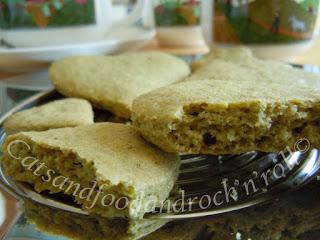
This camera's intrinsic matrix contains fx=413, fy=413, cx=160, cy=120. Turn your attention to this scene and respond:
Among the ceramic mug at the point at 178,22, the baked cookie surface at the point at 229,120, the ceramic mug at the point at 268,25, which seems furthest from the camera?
the ceramic mug at the point at 178,22

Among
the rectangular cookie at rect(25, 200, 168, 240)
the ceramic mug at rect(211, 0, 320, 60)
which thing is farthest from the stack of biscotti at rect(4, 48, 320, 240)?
the ceramic mug at rect(211, 0, 320, 60)

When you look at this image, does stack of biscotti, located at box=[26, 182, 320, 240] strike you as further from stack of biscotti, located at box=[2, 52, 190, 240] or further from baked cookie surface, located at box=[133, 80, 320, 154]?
baked cookie surface, located at box=[133, 80, 320, 154]

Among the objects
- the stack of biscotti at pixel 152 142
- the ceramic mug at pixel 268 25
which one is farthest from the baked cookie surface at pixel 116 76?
the ceramic mug at pixel 268 25

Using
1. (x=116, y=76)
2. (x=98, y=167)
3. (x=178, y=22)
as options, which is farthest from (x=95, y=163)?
(x=178, y=22)

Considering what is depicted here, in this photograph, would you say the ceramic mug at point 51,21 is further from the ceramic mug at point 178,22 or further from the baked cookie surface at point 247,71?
the baked cookie surface at point 247,71

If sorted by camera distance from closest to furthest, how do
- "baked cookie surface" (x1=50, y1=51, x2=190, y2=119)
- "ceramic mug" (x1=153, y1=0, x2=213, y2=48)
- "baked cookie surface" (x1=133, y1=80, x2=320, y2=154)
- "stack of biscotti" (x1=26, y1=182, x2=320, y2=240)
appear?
1. "stack of biscotti" (x1=26, y1=182, x2=320, y2=240)
2. "baked cookie surface" (x1=133, y1=80, x2=320, y2=154)
3. "baked cookie surface" (x1=50, y1=51, x2=190, y2=119)
4. "ceramic mug" (x1=153, y1=0, x2=213, y2=48)

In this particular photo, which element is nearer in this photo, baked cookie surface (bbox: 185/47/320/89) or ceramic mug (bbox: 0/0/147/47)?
baked cookie surface (bbox: 185/47/320/89)

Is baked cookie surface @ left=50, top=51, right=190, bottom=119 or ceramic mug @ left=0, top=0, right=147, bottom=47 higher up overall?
ceramic mug @ left=0, top=0, right=147, bottom=47

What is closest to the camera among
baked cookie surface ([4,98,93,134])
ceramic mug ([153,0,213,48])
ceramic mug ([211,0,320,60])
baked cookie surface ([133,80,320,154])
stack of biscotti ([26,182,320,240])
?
stack of biscotti ([26,182,320,240])

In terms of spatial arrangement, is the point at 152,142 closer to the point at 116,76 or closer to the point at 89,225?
the point at 89,225
